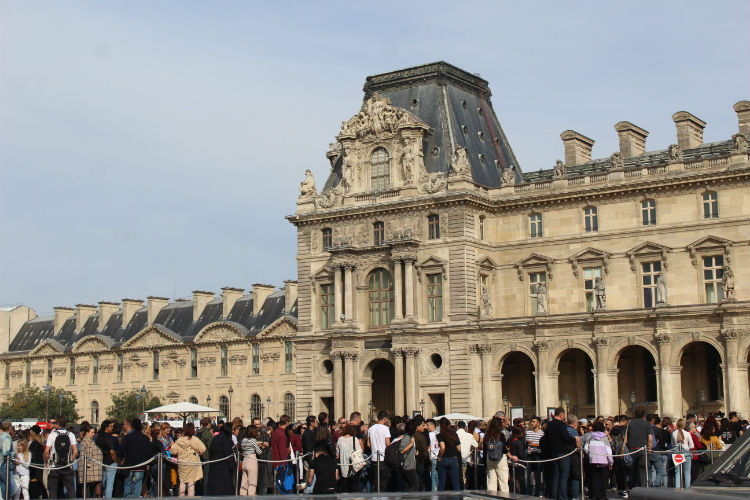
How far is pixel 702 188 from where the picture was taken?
5566 cm

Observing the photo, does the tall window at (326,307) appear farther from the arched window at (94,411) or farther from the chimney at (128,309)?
the arched window at (94,411)

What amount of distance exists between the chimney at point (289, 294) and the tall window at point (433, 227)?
99.7 ft

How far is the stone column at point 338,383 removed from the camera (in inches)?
2443

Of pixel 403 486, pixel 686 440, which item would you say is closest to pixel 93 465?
pixel 403 486

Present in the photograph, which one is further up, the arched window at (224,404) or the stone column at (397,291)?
the stone column at (397,291)

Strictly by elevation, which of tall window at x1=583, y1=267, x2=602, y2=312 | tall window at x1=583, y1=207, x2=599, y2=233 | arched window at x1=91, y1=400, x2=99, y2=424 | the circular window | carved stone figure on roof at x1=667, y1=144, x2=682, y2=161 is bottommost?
arched window at x1=91, y1=400, x2=99, y2=424

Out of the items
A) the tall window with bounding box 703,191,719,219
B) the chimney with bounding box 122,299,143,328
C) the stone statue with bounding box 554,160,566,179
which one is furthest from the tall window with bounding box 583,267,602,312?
the chimney with bounding box 122,299,143,328

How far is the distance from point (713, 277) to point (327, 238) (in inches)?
840

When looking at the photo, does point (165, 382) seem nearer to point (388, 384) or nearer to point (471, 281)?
point (388, 384)

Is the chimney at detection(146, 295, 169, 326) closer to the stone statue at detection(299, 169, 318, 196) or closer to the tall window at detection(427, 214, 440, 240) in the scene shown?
the stone statue at detection(299, 169, 318, 196)

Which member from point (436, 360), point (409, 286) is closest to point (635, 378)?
point (436, 360)

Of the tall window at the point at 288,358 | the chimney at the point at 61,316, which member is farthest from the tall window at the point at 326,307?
the chimney at the point at 61,316

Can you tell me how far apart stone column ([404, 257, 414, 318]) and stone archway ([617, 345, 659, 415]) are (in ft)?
35.7

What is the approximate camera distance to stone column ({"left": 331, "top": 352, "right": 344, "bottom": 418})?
62062 mm
